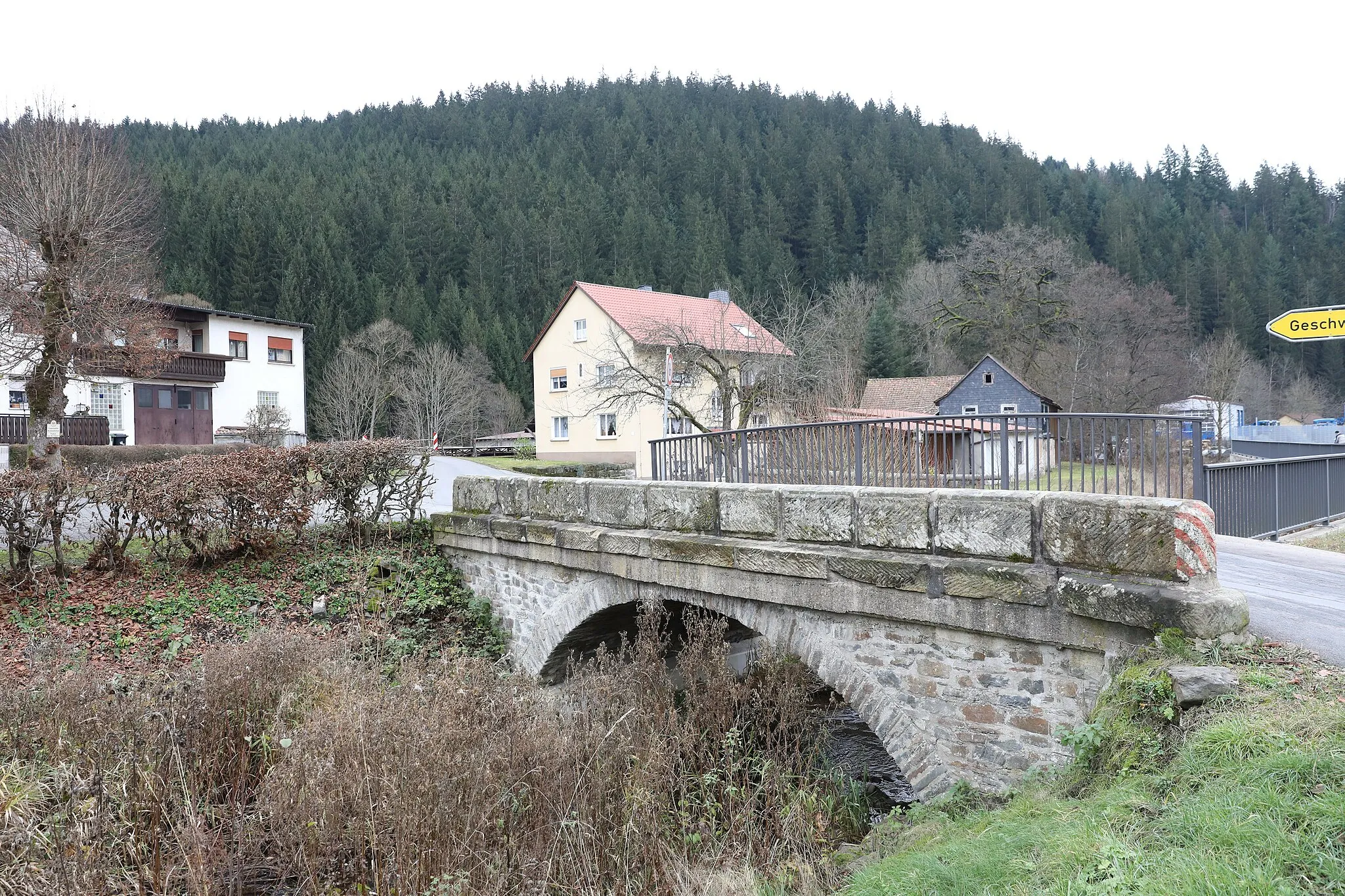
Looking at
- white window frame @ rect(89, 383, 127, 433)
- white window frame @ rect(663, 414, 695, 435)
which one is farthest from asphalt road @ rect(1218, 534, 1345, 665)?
white window frame @ rect(89, 383, 127, 433)

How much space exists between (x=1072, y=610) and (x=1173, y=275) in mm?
74592

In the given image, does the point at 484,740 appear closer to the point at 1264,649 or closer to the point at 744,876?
the point at 744,876

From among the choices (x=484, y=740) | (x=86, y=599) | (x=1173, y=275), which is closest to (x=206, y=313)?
(x=86, y=599)

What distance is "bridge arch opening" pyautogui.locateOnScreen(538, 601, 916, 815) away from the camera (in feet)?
25.4

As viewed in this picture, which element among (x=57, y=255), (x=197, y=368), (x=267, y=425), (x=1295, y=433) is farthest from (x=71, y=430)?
(x=1295, y=433)

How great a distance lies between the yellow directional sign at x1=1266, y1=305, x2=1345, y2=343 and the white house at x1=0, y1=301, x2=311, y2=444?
3103 cm

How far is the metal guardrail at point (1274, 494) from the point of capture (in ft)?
31.5

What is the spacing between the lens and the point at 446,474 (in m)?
19.5

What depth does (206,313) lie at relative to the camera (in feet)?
109

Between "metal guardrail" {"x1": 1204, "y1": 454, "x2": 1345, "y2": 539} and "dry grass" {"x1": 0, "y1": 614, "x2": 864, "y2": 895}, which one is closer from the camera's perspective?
"dry grass" {"x1": 0, "y1": 614, "x2": 864, "y2": 895}

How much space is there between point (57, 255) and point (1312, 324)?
16305 mm

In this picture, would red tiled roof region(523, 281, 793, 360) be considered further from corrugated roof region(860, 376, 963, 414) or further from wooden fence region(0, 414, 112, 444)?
wooden fence region(0, 414, 112, 444)

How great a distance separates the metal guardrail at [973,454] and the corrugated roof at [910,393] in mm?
29921

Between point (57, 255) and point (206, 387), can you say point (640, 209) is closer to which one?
point (206, 387)
